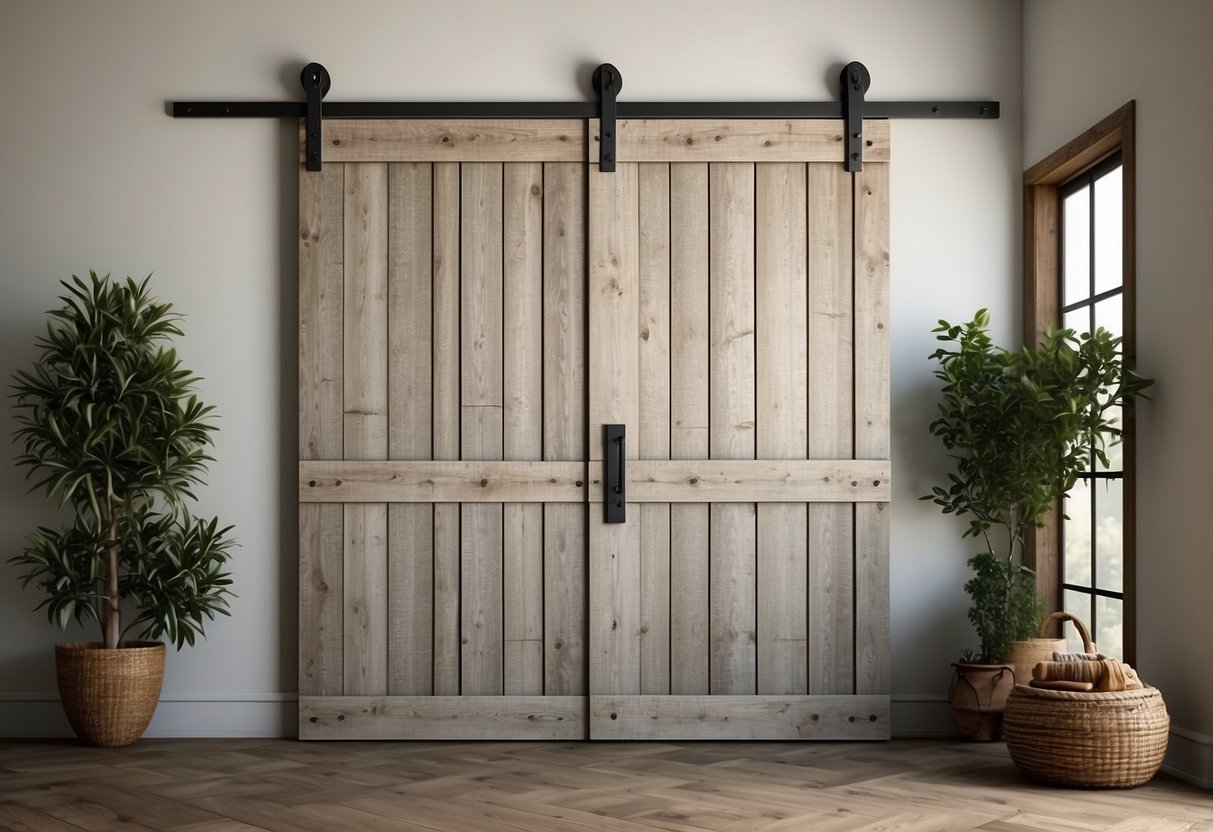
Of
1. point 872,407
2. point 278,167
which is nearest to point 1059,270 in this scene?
point 872,407

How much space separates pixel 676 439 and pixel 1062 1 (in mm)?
2172

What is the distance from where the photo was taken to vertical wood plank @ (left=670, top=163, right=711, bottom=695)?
4301 millimetres

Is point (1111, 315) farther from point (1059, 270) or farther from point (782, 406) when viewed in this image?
point (782, 406)

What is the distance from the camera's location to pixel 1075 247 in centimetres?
440

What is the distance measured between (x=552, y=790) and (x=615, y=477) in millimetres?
1247

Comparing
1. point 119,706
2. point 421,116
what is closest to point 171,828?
point 119,706

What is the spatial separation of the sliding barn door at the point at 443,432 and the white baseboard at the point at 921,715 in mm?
1217

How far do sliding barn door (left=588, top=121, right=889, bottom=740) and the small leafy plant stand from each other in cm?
30

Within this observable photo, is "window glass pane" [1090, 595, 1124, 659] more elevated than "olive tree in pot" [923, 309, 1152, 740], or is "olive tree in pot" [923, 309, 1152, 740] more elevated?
"olive tree in pot" [923, 309, 1152, 740]

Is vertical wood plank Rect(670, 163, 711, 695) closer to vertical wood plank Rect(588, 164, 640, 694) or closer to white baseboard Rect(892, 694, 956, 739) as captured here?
vertical wood plank Rect(588, 164, 640, 694)

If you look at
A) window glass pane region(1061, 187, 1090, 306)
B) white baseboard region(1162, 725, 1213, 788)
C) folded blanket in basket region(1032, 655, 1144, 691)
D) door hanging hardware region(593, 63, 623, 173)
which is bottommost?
white baseboard region(1162, 725, 1213, 788)

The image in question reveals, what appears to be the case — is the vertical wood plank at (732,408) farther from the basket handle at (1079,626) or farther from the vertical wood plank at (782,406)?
the basket handle at (1079,626)

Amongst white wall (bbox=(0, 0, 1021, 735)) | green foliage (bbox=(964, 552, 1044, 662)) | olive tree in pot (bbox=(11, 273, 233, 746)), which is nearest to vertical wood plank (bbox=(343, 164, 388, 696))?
white wall (bbox=(0, 0, 1021, 735))

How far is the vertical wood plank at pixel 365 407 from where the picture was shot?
431cm
